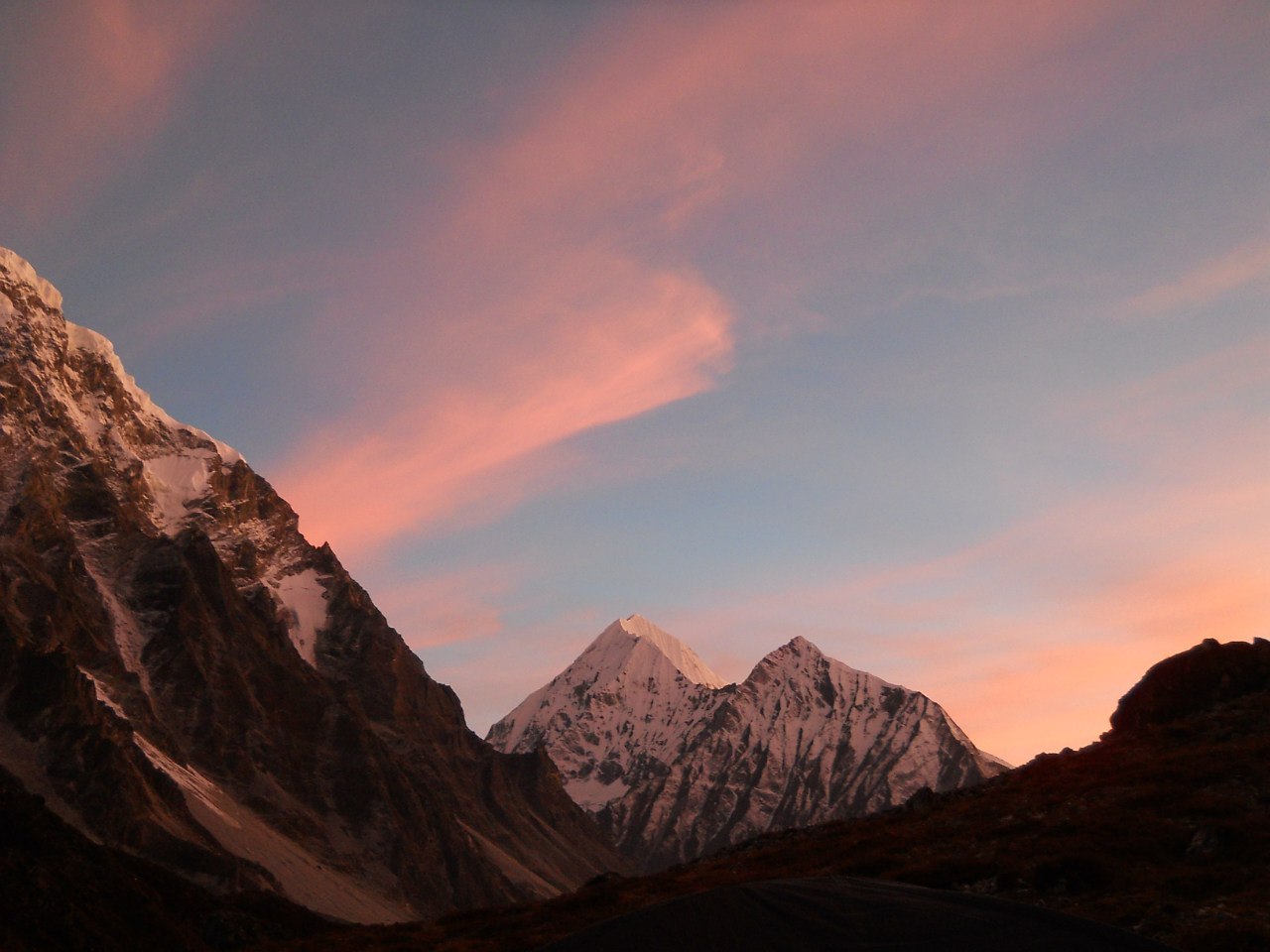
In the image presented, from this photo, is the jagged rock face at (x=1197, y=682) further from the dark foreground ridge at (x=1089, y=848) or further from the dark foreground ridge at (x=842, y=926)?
the dark foreground ridge at (x=842, y=926)

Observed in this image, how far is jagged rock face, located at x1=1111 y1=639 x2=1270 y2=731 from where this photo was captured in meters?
47.3

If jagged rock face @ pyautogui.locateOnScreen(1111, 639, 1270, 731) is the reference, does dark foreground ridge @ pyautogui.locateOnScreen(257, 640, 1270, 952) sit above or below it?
below

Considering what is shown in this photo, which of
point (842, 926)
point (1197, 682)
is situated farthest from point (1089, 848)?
point (1197, 682)


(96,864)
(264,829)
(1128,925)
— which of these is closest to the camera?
(1128,925)

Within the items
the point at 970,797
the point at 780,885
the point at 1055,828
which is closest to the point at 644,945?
the point at 780,885

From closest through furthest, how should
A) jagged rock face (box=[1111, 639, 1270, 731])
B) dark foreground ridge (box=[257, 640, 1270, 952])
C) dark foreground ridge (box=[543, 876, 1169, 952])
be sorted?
dark foreground ridge (box=[543, 876, 1169, 952])
dark foreground ridge (box=[257, 640, 1270, 952])
jagged rock face (box=[1111, 639, 1270, 731])

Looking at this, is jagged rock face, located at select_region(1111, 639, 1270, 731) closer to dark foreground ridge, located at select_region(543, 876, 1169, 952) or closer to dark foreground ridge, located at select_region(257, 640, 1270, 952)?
dark foreground ridge, located at select_region(257, 640, 1270, 952)

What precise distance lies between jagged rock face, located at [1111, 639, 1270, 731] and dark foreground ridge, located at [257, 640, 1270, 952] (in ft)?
0.39

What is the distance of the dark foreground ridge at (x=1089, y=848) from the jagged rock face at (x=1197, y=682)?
12 cm

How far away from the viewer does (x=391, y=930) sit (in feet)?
154

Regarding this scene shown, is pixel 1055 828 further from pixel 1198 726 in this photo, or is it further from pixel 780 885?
pixel 780 885

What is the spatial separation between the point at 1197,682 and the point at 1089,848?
19.6 metres

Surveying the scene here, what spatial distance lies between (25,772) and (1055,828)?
14380 centimetres

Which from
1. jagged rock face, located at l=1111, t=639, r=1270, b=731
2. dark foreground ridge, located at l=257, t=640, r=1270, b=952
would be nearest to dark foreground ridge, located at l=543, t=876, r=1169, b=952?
dark foreground ridge, located at l=257, t=640, r=1270, b=952
